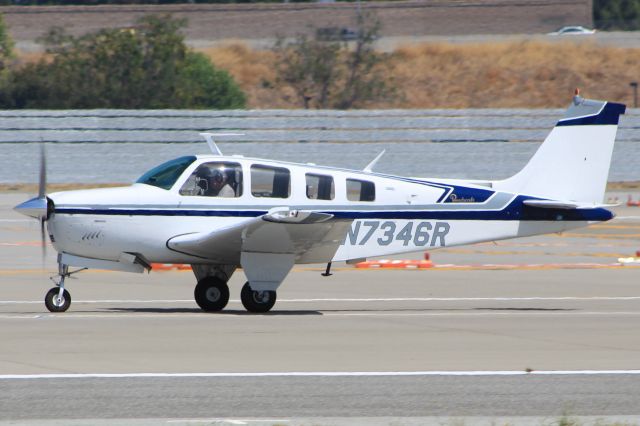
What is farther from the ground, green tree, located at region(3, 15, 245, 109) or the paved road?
green tree, located at region(3, 15, 245, 109)

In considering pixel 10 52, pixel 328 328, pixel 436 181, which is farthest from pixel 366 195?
pixel 10 52

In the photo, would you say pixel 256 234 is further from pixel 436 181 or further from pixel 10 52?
pixel 10 52

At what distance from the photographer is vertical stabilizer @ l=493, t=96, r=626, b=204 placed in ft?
50.0

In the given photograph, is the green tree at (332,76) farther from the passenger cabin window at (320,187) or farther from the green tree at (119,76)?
the passenger cabin window at (320,187)

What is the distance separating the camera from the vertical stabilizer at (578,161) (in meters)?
15.2

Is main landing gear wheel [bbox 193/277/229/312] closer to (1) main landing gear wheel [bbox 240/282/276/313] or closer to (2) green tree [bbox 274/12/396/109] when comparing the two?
(1) main landing gear wheel [bbox 240/282/276/313]

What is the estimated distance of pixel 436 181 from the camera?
15172 mm

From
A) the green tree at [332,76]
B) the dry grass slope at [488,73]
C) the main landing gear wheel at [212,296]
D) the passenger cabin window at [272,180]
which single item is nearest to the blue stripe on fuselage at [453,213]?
the passenger cabin window at [272,180]

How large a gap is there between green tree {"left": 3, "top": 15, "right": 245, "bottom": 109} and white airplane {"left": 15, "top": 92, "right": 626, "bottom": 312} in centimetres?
2867

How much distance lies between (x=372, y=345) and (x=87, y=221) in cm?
433

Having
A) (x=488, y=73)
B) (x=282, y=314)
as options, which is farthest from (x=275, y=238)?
(x=488, y=73)

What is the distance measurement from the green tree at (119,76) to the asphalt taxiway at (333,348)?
78.4 ft

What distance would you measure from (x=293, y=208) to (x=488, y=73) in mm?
44245

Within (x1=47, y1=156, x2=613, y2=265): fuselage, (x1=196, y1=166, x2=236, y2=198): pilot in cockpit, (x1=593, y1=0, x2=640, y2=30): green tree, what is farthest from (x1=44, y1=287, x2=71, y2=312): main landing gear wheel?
(x1=593, y1=0, x2=640, y2=30): green tree
